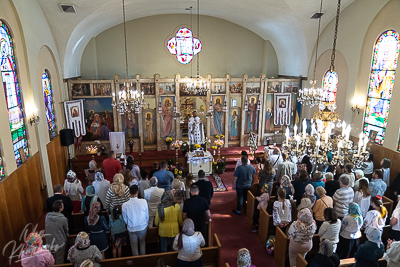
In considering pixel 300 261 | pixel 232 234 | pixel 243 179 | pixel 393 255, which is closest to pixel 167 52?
pixel 243 179

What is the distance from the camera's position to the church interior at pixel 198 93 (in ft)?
24.1

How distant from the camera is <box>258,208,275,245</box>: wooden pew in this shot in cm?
719

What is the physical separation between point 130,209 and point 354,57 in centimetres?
1056

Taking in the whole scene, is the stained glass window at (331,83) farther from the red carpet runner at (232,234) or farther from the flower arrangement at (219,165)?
the red carpet runner at (232,234)

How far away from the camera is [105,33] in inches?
601

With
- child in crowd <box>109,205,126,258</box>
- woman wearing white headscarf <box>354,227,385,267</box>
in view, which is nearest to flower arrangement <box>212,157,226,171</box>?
child in crowd <box>109,205,126,258</box>

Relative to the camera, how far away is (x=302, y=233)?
5.49 metres

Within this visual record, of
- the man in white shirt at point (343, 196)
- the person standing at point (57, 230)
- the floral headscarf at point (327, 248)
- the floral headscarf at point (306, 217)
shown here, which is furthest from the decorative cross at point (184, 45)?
the floral headscarf at point (327, 248)

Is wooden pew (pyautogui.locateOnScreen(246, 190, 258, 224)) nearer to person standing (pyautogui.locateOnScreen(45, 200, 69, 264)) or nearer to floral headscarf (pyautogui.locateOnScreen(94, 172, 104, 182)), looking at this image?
floral headscarf (pyautogui.locateOnScreen(94, 172, 104, 182))

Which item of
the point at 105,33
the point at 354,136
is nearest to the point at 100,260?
the point at 354,136

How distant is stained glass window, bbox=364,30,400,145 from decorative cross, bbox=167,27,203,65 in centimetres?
912

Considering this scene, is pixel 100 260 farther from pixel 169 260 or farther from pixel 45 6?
pixel 45 6

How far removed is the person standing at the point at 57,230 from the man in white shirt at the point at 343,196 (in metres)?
5.95

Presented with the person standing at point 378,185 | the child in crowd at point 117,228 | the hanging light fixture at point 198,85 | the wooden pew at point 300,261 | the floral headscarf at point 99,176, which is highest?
the hanging light fixture at point 198,85
